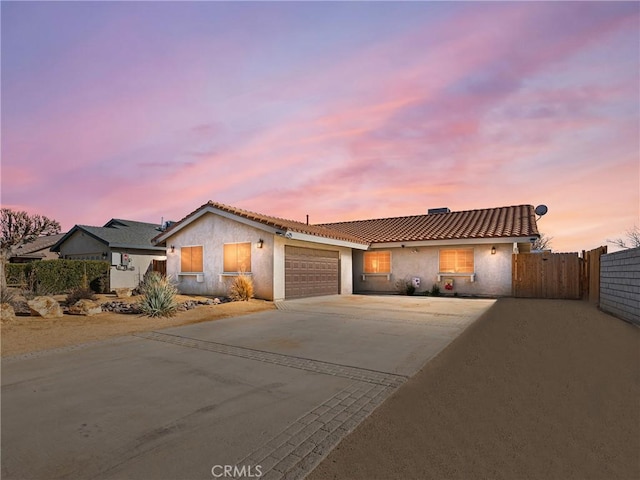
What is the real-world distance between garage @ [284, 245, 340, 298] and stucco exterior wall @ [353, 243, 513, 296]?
2488 mm

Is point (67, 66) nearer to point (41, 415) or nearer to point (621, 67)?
point (41, 415)

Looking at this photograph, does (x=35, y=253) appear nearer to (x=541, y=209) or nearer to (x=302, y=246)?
(x=302, y=246)

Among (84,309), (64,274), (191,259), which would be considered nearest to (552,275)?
(191,259)

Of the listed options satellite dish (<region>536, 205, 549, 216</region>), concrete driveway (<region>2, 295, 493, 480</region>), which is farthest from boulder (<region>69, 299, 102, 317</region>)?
satellite dish (<region>536, 205, 549, 216</region>)

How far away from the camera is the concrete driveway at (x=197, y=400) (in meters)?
2.65

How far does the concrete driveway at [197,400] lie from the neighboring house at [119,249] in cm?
1688

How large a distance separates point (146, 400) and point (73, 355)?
322cm

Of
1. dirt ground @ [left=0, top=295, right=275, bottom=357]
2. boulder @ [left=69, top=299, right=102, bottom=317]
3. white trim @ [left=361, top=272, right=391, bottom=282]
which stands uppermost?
white trim @ [left=361, top=272, right=391, bottom=282]

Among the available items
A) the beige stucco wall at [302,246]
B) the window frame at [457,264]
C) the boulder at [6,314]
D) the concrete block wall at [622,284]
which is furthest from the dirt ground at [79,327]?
the window frame at [457,264]

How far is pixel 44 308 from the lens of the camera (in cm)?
963

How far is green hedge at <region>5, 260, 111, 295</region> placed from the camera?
1988 centimetres

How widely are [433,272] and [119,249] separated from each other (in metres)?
20.7

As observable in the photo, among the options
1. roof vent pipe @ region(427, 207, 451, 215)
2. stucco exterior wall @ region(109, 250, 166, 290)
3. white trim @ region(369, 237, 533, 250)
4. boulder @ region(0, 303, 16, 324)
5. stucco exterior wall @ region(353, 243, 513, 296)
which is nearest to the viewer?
boulder @ region(0, 303, 16, 324)

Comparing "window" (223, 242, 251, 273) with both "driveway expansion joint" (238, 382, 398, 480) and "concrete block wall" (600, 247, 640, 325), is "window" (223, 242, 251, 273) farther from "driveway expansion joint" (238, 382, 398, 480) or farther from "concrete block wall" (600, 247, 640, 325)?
"concrete block wall" (600, 247, 640, 325)
